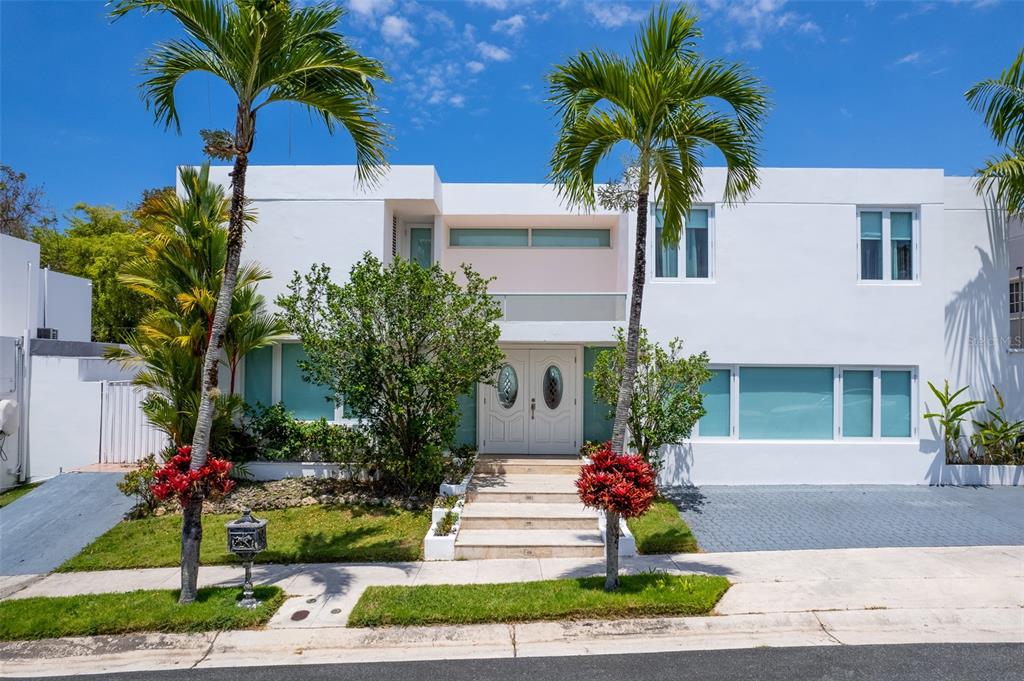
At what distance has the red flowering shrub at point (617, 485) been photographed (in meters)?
6.20

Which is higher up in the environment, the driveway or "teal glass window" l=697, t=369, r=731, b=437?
"teal glass window" l=697, t=369, r=731, b=437

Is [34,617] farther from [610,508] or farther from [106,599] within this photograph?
[610,508]

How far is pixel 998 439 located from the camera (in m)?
11.3

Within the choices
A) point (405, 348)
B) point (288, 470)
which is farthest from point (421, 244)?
point (288, 470)

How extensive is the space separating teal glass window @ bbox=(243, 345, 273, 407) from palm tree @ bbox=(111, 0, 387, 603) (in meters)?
5.36

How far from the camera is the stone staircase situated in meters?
8.06

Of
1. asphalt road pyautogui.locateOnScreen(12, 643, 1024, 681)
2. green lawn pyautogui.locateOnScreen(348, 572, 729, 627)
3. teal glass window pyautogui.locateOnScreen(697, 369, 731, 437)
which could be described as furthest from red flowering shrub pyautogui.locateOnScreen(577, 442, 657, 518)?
teal glass window pyautogui.locateOnScreen(697, 369, 731, 437)

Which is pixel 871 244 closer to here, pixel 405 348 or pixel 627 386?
pixel 627 386

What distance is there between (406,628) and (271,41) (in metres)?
6.41

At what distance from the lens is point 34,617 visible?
6051 millimetres

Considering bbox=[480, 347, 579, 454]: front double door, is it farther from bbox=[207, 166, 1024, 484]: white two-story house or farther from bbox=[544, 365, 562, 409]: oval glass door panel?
bbox=[207, 166, 1024, 484]: white two-story house

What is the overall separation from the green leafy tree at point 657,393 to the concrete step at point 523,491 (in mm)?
1517

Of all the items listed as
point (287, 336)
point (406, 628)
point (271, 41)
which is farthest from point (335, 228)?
point (406, 628)

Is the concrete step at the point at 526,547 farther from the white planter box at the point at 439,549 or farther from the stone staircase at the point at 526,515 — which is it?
the white planter box at the point at 439,549
